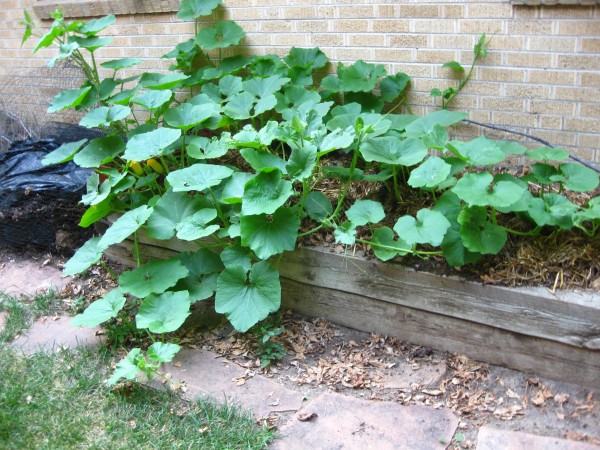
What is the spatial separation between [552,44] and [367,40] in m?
1.07

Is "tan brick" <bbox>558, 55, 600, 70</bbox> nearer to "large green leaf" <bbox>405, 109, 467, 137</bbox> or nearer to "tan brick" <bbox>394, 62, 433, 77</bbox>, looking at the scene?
"large green leaf" <bbox>405, 109, 467, 137</bbox>

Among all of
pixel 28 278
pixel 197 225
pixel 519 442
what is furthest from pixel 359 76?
pixel 28 278

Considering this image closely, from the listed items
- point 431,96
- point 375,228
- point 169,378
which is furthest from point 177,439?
point 431,96

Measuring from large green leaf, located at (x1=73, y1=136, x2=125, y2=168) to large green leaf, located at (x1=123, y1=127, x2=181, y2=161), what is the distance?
0.93 feet

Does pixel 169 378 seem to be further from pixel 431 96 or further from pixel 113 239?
pixel 431 96

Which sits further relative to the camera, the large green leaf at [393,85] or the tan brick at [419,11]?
the large green leaf at [393,85]

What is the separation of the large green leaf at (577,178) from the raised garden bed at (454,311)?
19.5 inches

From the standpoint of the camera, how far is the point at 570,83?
317 cm

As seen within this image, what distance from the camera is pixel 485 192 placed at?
2.61 m

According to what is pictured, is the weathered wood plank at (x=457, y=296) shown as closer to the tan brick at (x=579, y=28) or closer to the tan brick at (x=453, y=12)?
the tan brick at (x=579, y=28)

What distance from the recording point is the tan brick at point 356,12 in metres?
3.63

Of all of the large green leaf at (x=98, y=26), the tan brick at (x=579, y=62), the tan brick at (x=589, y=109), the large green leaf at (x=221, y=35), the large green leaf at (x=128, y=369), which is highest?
the large green leaf at (x=98, y=26)

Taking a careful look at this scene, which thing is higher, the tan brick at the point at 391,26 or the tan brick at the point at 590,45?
the tan brick at the point at 391,26

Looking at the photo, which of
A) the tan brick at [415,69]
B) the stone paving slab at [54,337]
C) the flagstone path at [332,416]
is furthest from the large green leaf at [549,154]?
the stone paving slab at [54,337]
